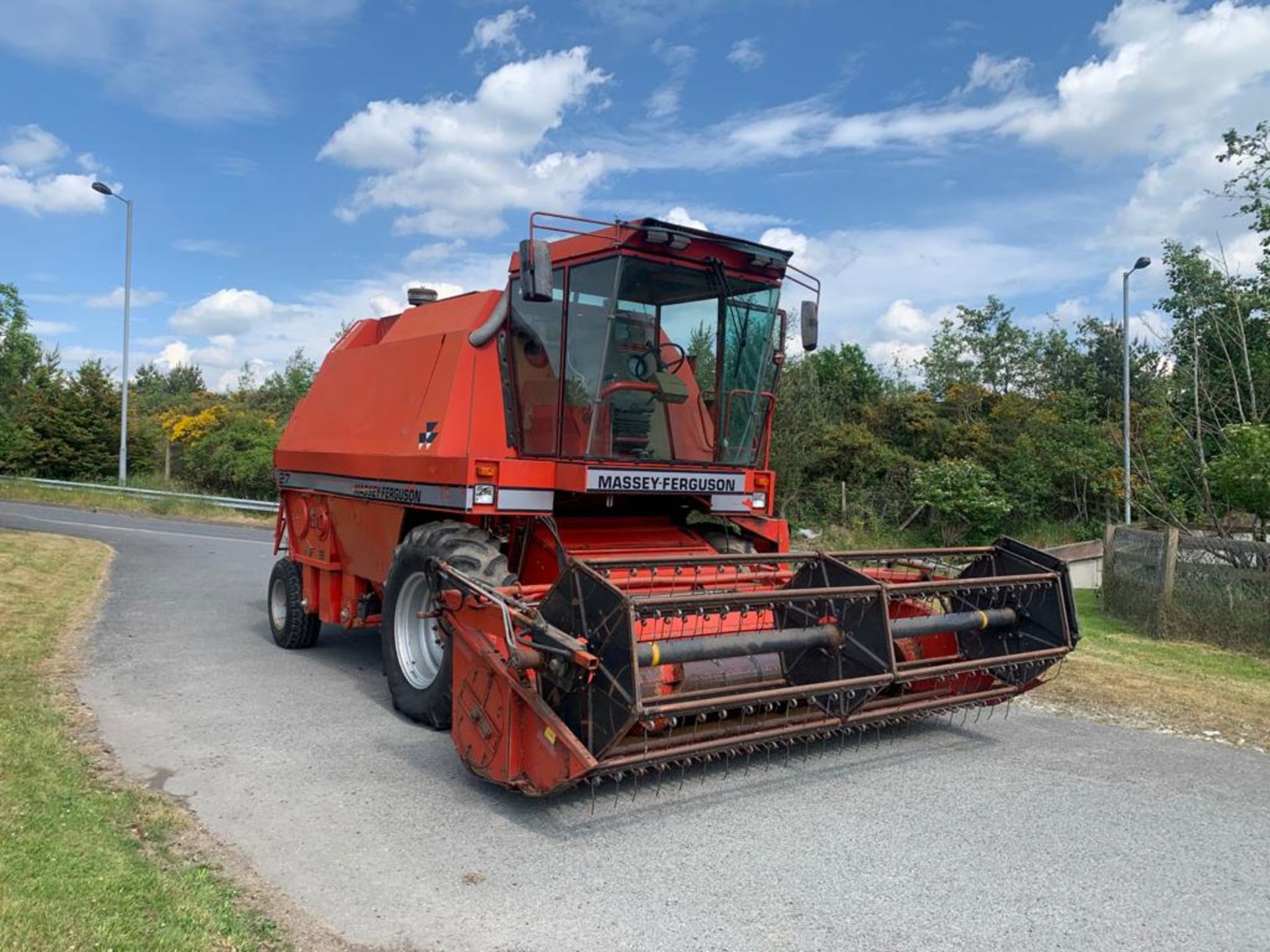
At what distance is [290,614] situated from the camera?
8.67 metres

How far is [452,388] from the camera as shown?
657 centimetres

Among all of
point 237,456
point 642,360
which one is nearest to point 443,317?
point 642,360

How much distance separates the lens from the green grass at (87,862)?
129 inches

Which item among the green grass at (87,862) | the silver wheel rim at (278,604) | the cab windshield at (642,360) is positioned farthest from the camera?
the silver wheel rim at (278,604)

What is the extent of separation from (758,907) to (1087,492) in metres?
21.1

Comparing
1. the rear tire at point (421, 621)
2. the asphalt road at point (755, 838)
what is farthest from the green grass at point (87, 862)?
the rear tire at point (421, 621)

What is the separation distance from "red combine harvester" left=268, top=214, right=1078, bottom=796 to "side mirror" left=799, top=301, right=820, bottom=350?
2cm

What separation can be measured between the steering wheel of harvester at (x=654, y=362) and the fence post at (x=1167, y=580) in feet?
21.2

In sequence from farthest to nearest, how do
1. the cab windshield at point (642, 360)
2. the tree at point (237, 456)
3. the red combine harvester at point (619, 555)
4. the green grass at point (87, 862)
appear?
the tree at point (237, 456) < the cab windshield at point (642, 360) < the red combine harvester at point (619, 555) < the green grass at point (87, 862)

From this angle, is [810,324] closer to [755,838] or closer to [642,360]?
[642,360]

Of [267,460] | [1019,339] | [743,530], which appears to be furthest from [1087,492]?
[267,460]

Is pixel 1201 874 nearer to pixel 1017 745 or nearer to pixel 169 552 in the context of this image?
pixel 1017 745

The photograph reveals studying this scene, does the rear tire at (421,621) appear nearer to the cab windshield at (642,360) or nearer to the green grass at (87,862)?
the cab windshield at (642,360)

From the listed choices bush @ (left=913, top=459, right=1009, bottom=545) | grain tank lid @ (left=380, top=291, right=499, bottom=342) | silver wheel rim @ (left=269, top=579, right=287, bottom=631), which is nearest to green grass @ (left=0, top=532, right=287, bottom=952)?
silver wheel rim @ (left=269, top=579, right=287, bottom=631)
